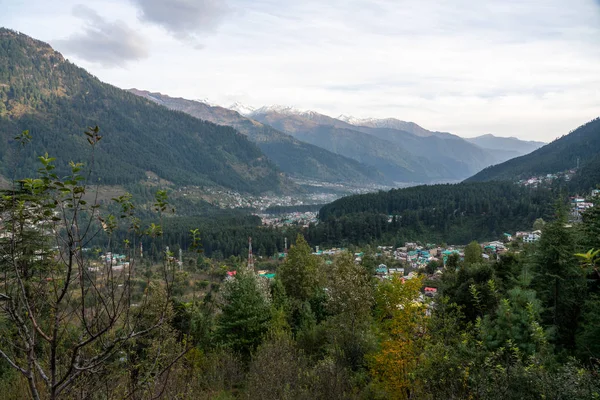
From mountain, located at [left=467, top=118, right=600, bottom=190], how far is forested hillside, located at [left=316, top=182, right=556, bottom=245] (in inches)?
1130

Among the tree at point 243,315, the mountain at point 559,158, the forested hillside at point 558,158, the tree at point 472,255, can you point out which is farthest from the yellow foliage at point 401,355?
the forested hillside at point 558,158

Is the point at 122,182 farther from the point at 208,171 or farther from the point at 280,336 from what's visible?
the point at 280,336

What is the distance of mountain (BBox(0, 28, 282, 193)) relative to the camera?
425 ft

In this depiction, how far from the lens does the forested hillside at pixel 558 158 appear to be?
4712 inches

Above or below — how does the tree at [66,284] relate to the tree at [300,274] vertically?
above

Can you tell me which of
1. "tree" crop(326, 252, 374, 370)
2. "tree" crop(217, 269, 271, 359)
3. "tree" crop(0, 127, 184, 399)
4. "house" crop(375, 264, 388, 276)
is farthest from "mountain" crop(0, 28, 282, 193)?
"tree" crop(0, 127, 184, 399)

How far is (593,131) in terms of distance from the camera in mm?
146000

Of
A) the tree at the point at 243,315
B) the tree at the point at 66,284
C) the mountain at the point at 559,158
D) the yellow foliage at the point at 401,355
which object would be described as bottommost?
the tree at the point at 243,315

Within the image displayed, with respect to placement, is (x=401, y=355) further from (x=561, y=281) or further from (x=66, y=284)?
(x=66, y=284)

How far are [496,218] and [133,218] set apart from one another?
73.1 meters

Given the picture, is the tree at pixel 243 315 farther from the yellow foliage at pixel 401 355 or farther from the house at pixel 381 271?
the house at pixel 381 271

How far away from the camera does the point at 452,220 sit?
236ft

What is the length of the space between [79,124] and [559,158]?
597 feet

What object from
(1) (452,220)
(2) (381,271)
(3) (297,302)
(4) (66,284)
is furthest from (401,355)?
(1) (452,220)
